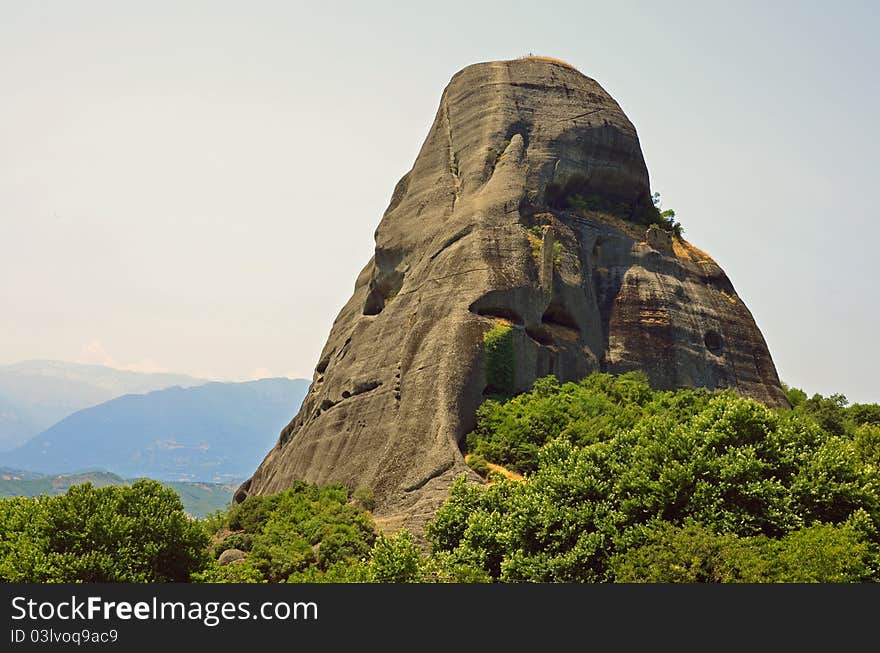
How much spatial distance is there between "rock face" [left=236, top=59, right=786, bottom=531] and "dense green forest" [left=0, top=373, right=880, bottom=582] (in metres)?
8.31

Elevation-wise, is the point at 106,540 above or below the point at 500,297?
below

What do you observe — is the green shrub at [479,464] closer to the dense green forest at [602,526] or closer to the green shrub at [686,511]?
the dense green forest at [602,526]

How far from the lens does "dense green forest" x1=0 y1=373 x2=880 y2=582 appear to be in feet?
101

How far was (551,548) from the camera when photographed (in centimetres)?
3416

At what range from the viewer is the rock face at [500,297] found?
5128 centimetres

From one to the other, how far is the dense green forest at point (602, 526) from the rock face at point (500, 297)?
8308 millimetres

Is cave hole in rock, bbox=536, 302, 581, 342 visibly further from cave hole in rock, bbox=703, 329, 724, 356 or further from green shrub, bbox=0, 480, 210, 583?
green shrub, bbox=0, 480, 210, 583

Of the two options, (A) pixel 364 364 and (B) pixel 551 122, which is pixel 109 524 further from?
(B) pixel 551 122

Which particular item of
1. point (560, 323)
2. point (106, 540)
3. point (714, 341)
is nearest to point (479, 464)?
point (560, 323)

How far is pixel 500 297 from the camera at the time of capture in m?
54.6

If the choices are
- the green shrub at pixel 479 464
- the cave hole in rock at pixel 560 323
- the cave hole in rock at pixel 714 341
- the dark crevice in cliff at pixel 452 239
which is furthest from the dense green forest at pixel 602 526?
the cave hole in rock at pixel 714 341

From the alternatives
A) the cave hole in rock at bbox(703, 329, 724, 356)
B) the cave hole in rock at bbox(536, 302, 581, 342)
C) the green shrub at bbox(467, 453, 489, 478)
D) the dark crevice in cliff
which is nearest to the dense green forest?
the green shrub at bbox(467, 453, 489, 478)

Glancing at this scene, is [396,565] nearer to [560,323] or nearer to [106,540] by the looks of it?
[106,540]

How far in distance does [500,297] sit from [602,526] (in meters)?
22.3
